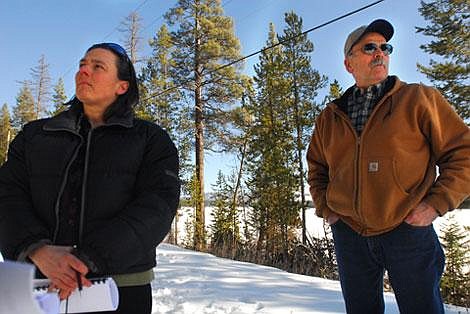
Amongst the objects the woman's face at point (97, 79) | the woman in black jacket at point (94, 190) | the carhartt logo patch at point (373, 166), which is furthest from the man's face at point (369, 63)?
the woman's face at point (97, 79)

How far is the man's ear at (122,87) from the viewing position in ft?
5.77

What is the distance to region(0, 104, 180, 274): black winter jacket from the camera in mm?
1358

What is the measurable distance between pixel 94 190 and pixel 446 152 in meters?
1.57

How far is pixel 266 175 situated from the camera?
17.8 m

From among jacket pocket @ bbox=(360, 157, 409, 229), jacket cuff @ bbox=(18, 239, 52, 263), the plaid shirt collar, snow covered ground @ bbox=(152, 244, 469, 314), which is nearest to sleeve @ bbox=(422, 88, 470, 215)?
jacket pocket @ bbox=(360, 157, 409, 229)

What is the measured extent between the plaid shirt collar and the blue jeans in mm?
547

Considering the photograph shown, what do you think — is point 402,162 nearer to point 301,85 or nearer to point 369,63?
point 369,63

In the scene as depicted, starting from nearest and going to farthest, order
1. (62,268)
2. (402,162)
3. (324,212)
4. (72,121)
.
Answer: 1. (62,268)
2. (72,121)
3. (402,162)
4. (324,212)

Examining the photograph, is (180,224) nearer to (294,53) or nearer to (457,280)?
(294,53)

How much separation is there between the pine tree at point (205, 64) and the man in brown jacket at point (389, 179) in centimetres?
1555

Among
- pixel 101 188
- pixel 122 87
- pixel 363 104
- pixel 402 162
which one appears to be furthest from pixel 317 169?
pixel 101 188

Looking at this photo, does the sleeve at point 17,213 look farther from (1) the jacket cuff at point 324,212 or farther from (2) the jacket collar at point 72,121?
(1) the jacket cuff at point 324,212

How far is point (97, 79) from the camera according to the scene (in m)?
1.67

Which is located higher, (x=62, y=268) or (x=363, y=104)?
(x=363, y=104)
